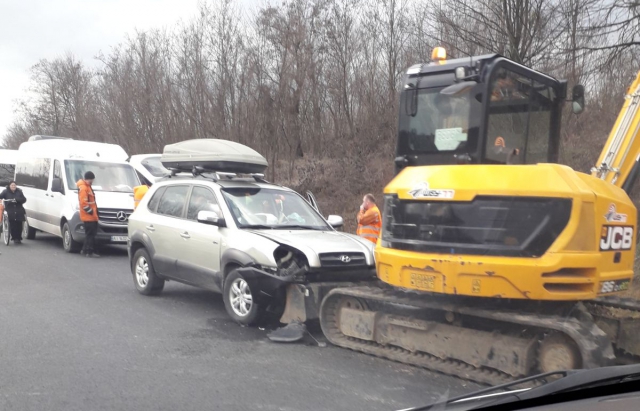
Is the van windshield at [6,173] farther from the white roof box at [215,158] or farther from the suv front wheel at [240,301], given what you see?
the suv front wheel at [240,301]

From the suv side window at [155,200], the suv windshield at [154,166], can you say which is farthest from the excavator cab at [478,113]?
the suv windshield at [154,166]

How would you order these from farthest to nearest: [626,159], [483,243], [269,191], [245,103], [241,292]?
[245,103] < [269,191] < [241,292] < [626,159] < [483,243]

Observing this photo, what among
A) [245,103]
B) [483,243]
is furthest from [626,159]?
[245,103]

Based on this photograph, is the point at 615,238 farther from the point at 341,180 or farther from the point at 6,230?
the point at 341,180

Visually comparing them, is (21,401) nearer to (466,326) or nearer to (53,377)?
(53,377)

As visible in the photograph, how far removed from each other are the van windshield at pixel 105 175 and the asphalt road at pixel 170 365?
6.45 metres

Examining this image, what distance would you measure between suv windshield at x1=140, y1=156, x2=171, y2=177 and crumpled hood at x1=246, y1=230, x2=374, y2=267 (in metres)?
11.1

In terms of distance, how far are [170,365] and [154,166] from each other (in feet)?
44.1

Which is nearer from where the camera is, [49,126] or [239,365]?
[239,365]

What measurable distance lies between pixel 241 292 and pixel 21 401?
3112mm

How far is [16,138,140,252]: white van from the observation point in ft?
49.2

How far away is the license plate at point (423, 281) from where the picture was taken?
594 centimetres

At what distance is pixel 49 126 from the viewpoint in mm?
54812

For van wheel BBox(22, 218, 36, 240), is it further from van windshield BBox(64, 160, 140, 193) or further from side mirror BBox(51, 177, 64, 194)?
van windshield BBox(64, 160, 140, 193)
